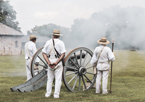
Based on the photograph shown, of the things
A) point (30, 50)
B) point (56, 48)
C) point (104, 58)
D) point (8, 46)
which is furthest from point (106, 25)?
point (8, 46)

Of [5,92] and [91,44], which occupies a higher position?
[91,44]

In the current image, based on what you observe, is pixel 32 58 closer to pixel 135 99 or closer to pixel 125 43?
pixel 135 99

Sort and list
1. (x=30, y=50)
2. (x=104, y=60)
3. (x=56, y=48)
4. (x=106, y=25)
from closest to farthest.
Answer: (x=56, y=48), (x=104, y=60), (x=30, y=50), (x=106, y=25)

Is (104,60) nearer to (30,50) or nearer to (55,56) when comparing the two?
(55,56)

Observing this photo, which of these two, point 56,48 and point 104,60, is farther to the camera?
point 104,60

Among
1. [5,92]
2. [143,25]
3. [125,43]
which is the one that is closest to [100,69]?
[5,92]

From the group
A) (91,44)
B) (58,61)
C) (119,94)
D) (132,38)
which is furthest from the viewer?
(132,38)

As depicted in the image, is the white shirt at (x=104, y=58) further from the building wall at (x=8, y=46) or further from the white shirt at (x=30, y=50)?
the building wall at (x=8, y=46)

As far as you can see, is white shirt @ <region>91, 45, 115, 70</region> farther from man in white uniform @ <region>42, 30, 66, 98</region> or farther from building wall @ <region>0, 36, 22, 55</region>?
building wall @ <region>0, 36, 22, 55</region>

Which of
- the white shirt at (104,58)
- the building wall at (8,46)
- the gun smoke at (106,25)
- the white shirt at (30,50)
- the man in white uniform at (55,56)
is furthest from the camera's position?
the building wall at (8,46)

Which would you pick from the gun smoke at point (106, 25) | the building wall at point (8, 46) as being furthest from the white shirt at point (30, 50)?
the building wall at point (8, 46)

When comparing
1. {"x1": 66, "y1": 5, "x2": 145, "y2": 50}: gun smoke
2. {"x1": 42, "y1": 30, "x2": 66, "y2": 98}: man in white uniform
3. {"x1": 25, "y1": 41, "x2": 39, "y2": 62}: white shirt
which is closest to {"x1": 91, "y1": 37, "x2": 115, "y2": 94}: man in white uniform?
{"x1": 42, "y1": 30, "x2": 66, "y2": 98}: man in white uniform

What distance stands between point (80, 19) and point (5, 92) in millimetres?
4369

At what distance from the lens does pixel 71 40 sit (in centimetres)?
1027
